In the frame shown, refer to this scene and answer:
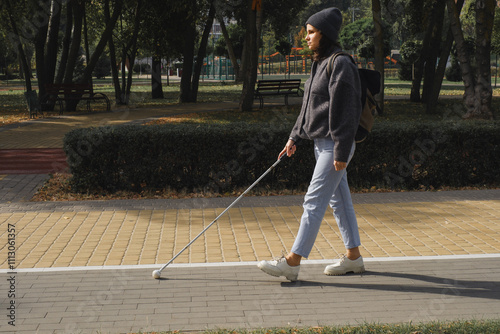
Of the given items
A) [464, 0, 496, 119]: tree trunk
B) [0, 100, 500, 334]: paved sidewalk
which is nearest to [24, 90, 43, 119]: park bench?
[0, 100, 500, 334]: paved sidewalk

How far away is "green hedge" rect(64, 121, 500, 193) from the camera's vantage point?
8.20m

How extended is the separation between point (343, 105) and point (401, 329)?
1628mm

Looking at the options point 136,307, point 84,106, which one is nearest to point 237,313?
point 136,307

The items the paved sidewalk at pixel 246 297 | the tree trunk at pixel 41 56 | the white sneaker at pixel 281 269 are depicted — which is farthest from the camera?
the tree trunk at pixel 41 56

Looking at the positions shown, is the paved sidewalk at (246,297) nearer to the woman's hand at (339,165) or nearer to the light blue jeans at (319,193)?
the light blue jeans at (319,193)

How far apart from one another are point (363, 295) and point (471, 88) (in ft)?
45.0

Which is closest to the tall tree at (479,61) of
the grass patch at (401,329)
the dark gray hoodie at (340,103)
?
the dark gray hoodie at (340,103)

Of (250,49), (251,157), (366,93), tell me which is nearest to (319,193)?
(366,93)

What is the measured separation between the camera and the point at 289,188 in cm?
845

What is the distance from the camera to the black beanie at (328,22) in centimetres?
464

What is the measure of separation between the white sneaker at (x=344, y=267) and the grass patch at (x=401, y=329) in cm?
112

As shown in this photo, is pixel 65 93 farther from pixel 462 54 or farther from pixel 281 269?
pixel 281 269

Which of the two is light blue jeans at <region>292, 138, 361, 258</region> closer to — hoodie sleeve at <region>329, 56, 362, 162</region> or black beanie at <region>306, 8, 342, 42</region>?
hoodie sleeve at <region>329, 56, 362, 162</region>

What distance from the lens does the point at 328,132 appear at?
4684 mm
